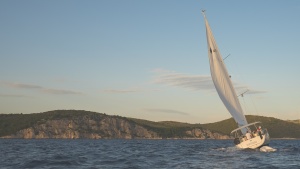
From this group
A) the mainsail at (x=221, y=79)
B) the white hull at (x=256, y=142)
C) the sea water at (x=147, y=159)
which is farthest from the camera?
the white hull at (x=256, y=142)

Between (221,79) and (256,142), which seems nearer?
(221,79)

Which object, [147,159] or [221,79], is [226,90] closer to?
[221,79]

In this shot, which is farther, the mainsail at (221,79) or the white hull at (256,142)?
the white hull at (256,142)

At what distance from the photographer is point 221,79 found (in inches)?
2069

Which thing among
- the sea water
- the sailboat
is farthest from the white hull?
the sea water

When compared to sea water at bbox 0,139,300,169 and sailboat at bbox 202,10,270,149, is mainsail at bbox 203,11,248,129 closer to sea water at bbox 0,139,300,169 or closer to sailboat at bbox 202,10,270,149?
sailboat at bbox 202,10,270,149

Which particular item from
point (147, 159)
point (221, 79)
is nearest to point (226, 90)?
point (221, 79)

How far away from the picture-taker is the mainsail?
5256 centimetres

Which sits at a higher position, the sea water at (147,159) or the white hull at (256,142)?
the white hull at (256,142)

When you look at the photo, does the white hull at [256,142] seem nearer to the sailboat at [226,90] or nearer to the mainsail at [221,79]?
the sailboat at [226,90]

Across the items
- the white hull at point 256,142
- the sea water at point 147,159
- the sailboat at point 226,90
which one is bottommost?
the sea water at point 147,159

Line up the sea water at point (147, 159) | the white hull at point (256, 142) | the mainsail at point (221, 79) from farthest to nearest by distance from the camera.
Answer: the white hull at point (256, 142)
the mainsail at point (221, 79)
the sea water at point (147, 159)

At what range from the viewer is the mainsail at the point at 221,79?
5256 cm

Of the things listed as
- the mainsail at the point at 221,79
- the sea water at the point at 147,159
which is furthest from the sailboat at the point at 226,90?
the sea water at the point at 147,159
